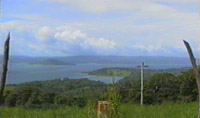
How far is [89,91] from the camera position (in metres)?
8.16

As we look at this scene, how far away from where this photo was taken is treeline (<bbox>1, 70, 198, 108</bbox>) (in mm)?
8359

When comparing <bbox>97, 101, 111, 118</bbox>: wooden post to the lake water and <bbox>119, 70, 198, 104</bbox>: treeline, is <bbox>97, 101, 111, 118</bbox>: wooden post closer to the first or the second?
the lake water

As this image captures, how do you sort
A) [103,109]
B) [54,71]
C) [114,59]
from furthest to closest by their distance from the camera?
1. [54,71]
2. [114,59]
3. [103,109]

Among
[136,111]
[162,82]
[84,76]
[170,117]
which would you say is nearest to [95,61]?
[84,76]

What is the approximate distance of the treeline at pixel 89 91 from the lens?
836 cm

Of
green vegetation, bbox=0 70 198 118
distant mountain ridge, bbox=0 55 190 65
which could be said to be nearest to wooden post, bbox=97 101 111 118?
green vegetation, bbox=0 70 198 118

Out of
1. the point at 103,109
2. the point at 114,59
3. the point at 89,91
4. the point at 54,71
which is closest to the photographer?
the point at 103,109

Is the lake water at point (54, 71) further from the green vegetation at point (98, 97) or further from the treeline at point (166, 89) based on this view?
the treeline at point (166, 89)

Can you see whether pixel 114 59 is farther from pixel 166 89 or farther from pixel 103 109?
pixel 103 109

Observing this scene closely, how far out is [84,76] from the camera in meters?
9.29

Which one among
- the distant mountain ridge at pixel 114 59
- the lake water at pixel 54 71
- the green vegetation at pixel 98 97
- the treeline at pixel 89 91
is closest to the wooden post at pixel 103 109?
the green vegetation at pixel 98 97

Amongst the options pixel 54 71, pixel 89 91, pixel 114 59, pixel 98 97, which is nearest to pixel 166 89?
pixel 114 59

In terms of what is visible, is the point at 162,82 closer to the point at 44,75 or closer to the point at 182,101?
the point at 182,101

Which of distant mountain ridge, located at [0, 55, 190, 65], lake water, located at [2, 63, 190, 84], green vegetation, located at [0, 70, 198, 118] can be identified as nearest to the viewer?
green vegetation, located at [0, 70, 198, 118]
